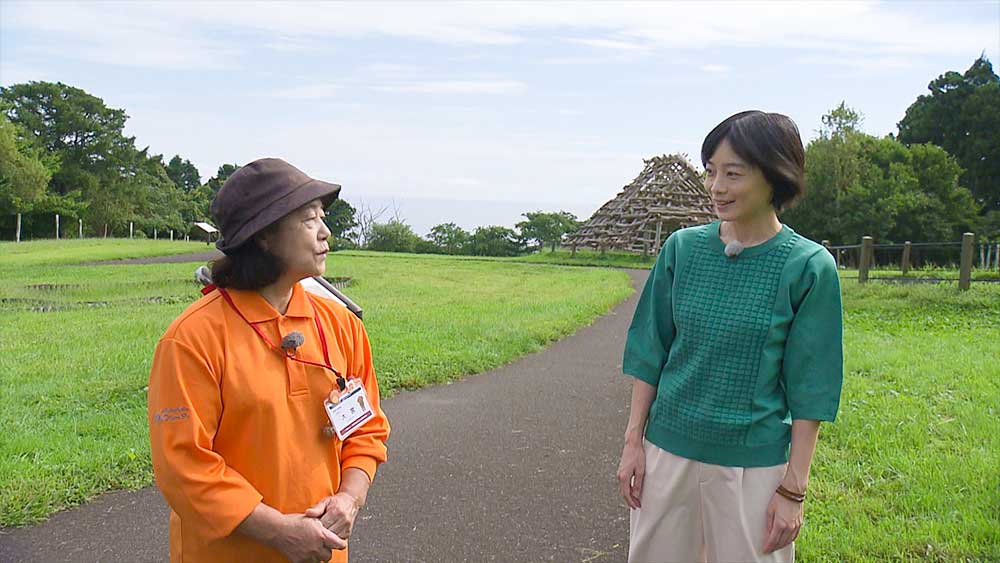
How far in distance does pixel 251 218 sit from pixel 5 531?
292 cm

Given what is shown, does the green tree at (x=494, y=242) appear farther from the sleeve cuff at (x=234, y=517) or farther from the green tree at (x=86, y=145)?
the sleeve cuff at (x=234, y=517)

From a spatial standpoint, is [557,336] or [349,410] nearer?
[349,410]

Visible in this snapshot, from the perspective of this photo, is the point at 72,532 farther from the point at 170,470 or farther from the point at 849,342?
the point at 849,342

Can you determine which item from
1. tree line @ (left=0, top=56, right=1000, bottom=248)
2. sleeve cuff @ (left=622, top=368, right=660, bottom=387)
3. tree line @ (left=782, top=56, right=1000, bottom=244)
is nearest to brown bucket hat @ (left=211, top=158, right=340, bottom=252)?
sleeve cuff @ (left=622, top=368, right=660, bottom=387)

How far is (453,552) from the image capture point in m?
4.05

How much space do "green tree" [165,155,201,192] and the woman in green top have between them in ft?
263

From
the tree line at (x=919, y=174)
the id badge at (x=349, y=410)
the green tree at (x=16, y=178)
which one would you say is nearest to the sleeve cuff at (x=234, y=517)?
the id badge at (x=349, y=410)

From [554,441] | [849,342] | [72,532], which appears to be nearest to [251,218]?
[72,532]

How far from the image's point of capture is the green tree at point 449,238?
4581 centimetres

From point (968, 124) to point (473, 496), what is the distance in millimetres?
45563

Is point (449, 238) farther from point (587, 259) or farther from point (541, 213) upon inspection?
point (587, 259)

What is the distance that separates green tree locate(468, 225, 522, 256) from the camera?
1727 inches

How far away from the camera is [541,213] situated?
45812 millimetres

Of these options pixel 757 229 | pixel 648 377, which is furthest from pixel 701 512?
pixel 757 229
